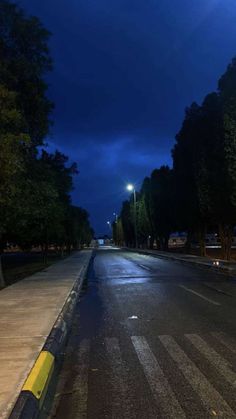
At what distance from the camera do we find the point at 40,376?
6461 millimetres

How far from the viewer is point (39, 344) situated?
8.27 m

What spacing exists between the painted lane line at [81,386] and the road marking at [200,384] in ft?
4.15

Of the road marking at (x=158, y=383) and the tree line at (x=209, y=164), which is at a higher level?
the tree line at (x=209, y=164)

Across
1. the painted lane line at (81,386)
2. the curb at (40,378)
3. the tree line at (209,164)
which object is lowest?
the painted lane line at (81,386)

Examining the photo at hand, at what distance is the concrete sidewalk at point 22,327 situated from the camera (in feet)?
20.1

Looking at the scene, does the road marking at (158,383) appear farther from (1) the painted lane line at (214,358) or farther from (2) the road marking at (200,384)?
(1) the painted lane line at (214,358)

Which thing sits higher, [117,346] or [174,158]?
[174,158]

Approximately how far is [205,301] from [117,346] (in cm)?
625

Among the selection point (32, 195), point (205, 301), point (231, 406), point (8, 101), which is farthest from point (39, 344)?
point (32, 195)

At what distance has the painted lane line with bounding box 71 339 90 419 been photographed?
5.78 meters

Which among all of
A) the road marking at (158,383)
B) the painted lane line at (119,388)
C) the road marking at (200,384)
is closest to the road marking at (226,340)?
the road marking at (200,384)

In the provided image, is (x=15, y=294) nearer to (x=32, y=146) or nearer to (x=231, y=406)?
(x=32, y=146)

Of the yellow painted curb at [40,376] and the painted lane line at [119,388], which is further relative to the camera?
the yellow painted curb at [40,376]

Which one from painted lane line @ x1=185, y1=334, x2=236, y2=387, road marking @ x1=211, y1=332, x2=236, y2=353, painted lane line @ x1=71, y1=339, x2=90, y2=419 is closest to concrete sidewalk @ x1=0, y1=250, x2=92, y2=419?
painted lane line @ x1=71, y1=339, x2=90, y2=419
